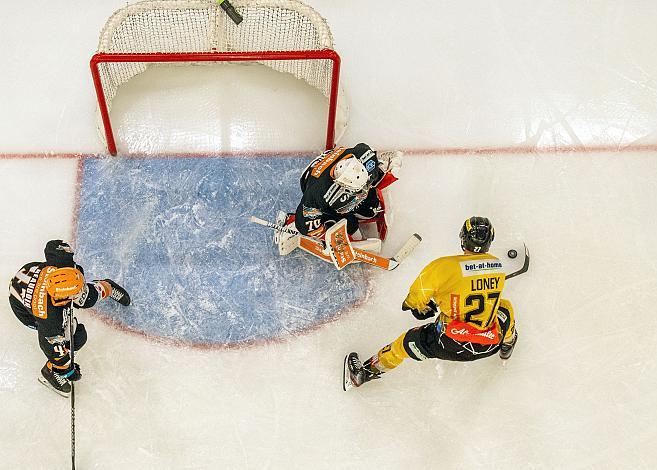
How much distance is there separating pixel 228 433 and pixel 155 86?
1.88 meters

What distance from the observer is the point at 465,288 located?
115 inches

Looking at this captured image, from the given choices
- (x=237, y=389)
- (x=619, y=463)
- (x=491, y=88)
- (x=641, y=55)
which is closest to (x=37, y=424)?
(x=237, y=389)

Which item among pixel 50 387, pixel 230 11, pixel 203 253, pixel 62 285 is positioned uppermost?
pixel 230 11

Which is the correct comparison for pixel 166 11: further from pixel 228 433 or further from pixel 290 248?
pixel 228 433

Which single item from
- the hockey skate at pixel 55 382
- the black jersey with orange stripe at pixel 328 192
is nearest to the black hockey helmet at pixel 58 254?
the hockey skate at pixel 55 382

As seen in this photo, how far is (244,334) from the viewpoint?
3.58m

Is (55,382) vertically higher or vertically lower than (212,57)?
lower

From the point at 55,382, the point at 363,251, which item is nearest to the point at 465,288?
the point at 363,251

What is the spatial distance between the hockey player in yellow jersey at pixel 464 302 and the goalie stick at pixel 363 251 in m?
0.51

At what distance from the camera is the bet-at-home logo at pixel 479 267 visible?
2.92 m

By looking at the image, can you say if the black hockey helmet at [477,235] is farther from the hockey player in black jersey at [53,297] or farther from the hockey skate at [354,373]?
the hockey player in black jersey at [53,297]

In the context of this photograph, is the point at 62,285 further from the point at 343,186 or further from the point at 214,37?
the point at 214,37

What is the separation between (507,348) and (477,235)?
2.45 ft

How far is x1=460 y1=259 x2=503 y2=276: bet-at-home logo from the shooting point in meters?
2.92
